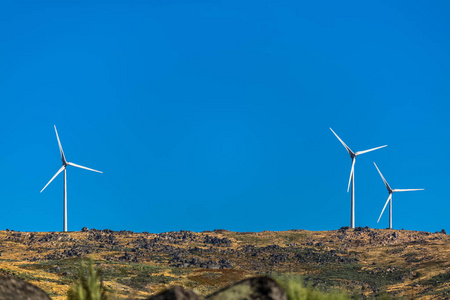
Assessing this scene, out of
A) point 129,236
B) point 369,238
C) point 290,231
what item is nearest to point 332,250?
point 369,238

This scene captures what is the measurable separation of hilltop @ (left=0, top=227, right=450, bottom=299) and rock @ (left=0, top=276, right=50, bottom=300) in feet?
182

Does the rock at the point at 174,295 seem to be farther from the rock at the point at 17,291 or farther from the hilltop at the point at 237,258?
the hilltop at the point at 237,258

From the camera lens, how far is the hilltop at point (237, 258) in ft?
276

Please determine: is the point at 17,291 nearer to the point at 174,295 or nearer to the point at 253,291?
the point at 174,295

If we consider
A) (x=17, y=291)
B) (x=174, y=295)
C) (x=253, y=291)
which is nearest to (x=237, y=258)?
(x=17, y=291)

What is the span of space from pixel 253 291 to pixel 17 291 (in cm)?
650

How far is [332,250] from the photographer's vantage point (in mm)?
125750

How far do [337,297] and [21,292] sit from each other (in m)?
8.76

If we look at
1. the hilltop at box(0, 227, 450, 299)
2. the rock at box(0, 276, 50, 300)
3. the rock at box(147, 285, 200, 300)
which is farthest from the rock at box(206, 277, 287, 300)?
the hilltop at box(0, 227, 450, 299)

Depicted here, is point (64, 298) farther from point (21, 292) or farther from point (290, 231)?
point (290, 231)

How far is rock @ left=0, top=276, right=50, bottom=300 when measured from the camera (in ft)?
44.0

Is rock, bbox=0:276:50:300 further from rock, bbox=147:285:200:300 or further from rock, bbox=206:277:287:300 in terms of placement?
rock, bbox=206:277:287:300

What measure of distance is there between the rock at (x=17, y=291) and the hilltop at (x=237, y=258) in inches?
2185

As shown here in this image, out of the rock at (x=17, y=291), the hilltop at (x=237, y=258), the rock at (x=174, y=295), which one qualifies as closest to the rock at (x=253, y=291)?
the rock at (x=174, y=295)
